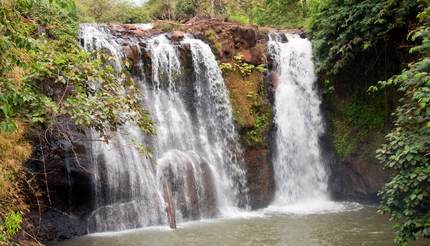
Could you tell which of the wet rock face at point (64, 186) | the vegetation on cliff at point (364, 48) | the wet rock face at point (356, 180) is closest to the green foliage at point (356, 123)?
the vegetation on cliff at point (364, 48)

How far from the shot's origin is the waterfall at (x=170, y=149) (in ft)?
38.2

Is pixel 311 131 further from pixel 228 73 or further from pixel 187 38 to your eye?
pixel 187 38

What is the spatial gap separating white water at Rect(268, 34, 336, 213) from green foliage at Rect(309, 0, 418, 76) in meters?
0.97

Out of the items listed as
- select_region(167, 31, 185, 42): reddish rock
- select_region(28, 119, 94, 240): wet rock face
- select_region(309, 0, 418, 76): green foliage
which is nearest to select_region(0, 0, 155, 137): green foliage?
select_region(28, 119, 94, 240): wet rock face

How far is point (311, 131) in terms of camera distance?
1617 centimetres

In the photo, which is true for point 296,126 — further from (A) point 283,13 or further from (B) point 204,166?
(A) point 283,13

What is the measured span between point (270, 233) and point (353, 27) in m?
6.97

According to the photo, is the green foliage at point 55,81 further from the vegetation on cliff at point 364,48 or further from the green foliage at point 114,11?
the green foliage at point 114,11

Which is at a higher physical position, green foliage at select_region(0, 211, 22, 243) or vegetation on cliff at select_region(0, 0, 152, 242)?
vegetation on cliff at select_region(0, 0, 152, 242)

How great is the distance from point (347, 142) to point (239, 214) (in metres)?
4.58

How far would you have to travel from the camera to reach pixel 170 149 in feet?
44.8

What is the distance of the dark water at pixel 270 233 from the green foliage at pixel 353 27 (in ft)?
16.4

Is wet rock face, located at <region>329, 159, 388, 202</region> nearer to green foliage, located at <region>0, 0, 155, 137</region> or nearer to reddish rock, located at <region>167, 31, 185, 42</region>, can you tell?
reddish rock, located at <region>167, 31, 185, 42</region>

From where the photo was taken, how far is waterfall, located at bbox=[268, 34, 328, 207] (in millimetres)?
15391
